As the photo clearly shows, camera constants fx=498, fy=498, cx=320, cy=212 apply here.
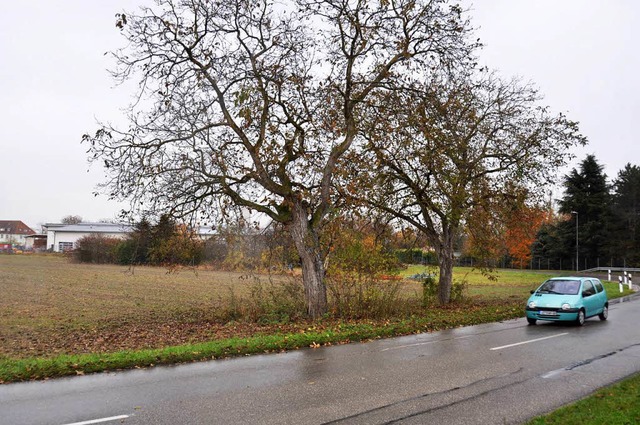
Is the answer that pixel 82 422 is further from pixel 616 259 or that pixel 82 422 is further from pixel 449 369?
pixel 616 259

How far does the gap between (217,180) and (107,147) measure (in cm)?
349

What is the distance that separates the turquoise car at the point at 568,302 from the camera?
15812 millimetres

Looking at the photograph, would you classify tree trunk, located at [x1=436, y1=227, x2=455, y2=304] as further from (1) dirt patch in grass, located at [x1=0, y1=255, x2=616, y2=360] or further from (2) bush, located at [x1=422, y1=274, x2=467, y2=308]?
(1) dirt patch in grass, located at [x1=0, y1=255, x2=616, y2=360]

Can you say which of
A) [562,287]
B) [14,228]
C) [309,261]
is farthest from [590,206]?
[14,228]

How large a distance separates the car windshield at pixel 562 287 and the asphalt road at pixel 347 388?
4.87 m

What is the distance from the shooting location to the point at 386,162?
18859mm

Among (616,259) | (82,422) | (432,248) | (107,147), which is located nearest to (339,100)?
(107,147)

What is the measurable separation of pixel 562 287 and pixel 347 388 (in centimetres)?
1216

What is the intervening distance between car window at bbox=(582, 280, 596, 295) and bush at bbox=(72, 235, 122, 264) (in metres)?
66.8

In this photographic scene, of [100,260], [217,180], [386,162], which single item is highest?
[386,162]

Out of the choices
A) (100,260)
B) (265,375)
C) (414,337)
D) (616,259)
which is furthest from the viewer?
(100,260)

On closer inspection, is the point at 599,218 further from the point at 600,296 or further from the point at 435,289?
the point at 600,296

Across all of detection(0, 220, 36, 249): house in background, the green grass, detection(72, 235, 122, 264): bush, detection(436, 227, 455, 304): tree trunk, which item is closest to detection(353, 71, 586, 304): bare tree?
detection(436, 227, 455, 304): tree trunk

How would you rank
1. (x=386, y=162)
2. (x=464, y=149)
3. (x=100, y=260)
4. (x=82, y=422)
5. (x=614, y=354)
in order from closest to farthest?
(x=82, y=422) < (x=614, y=354) < (x=386, y=162) < (x=464, y=149) < (x=100, y=260)
